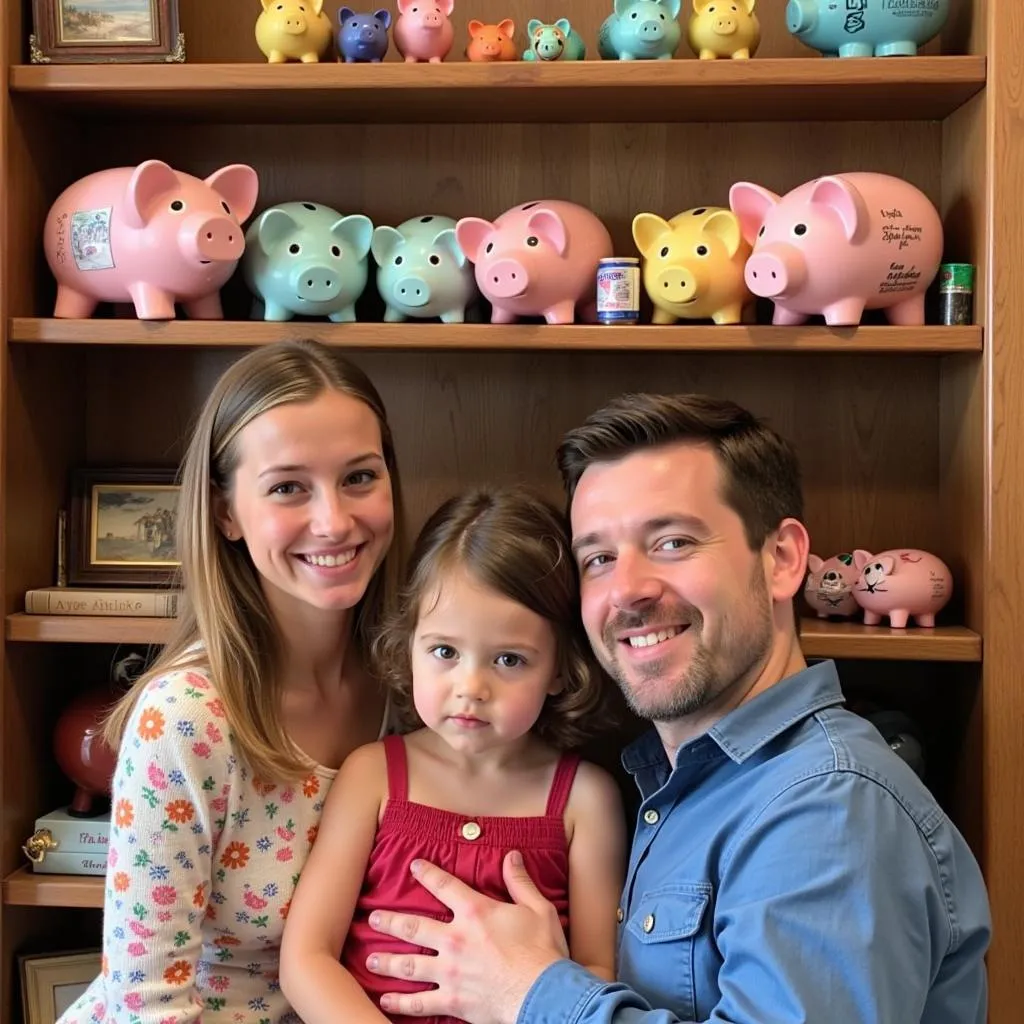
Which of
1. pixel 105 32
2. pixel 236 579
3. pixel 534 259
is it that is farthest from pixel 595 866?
pixel 105 32

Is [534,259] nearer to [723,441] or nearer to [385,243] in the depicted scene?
[385,243]

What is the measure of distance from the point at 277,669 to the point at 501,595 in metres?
0.34

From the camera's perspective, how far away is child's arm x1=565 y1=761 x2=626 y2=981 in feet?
4.61

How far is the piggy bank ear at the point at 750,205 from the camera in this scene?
1.79 metres

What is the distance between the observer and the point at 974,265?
69.8 inches

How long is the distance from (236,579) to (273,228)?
1.99 ft

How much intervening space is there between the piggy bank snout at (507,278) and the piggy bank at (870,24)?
1.81 feet

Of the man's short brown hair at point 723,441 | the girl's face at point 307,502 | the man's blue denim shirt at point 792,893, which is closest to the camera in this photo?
the man's blue denim shirt at point 792,893

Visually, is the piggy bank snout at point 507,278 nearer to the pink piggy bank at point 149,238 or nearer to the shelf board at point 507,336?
the shelf board at point 507,336

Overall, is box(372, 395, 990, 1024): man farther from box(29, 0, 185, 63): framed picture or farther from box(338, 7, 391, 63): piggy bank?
box(29, 0, 185, 63): framed picture

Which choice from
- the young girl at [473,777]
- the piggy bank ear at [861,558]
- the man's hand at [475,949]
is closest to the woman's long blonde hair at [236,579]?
the young girl at [473,777]

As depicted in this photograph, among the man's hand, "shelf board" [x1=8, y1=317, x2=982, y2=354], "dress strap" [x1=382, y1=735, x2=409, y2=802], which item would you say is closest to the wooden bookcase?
"shelf board" [x1=8, y1=317, x2=982, y2=354]

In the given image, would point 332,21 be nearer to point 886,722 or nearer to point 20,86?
point 20,86

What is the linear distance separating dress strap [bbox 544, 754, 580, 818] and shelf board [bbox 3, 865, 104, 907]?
0.79 m
